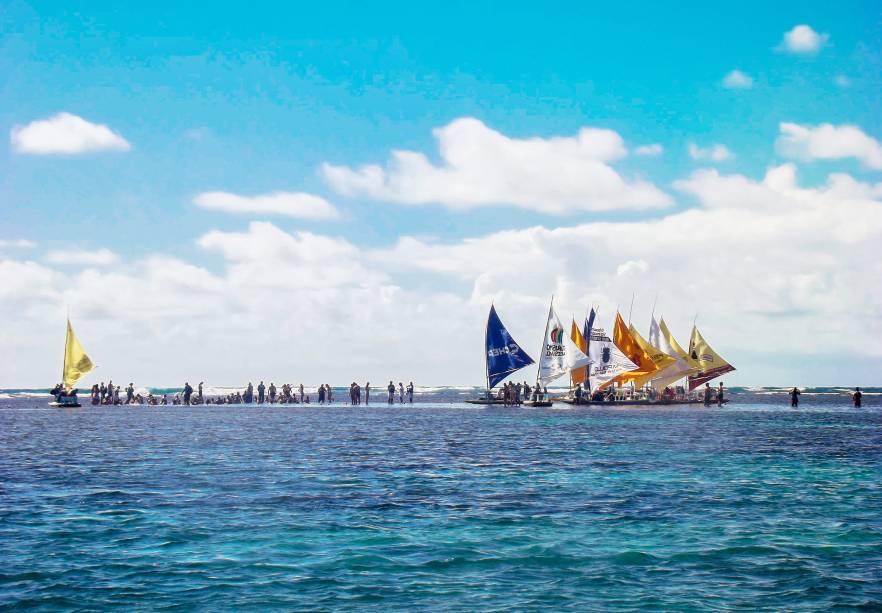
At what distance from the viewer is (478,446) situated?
144 ft

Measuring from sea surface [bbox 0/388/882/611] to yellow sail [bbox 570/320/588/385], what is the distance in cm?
6601

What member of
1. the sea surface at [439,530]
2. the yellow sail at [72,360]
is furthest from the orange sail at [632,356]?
the sea surface at [439,530]

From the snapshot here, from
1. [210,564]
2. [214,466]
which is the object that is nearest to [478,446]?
[214,466]

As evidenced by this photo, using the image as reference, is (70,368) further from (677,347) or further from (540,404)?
(677,347)

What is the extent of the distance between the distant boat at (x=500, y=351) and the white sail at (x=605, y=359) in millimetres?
8878

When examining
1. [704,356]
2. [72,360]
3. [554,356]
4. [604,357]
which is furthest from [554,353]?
[72,360]

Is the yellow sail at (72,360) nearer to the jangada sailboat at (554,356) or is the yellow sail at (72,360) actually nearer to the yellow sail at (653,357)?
the jangada sailboat at (554,356)

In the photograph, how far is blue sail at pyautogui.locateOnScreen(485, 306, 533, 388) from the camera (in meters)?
101

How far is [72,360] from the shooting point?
96.9 metres

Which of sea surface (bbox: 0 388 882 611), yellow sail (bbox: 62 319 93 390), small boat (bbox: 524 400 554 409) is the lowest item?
sea surface (bbox: 0 388 882 611)

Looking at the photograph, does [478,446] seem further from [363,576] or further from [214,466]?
[363,576]

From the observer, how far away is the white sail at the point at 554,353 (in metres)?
100

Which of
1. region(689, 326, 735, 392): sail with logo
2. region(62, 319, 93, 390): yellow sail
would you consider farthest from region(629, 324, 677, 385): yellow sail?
region(62, 319, 93, 390): yellow sail

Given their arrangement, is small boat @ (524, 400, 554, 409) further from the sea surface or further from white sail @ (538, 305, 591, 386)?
the sea surface
